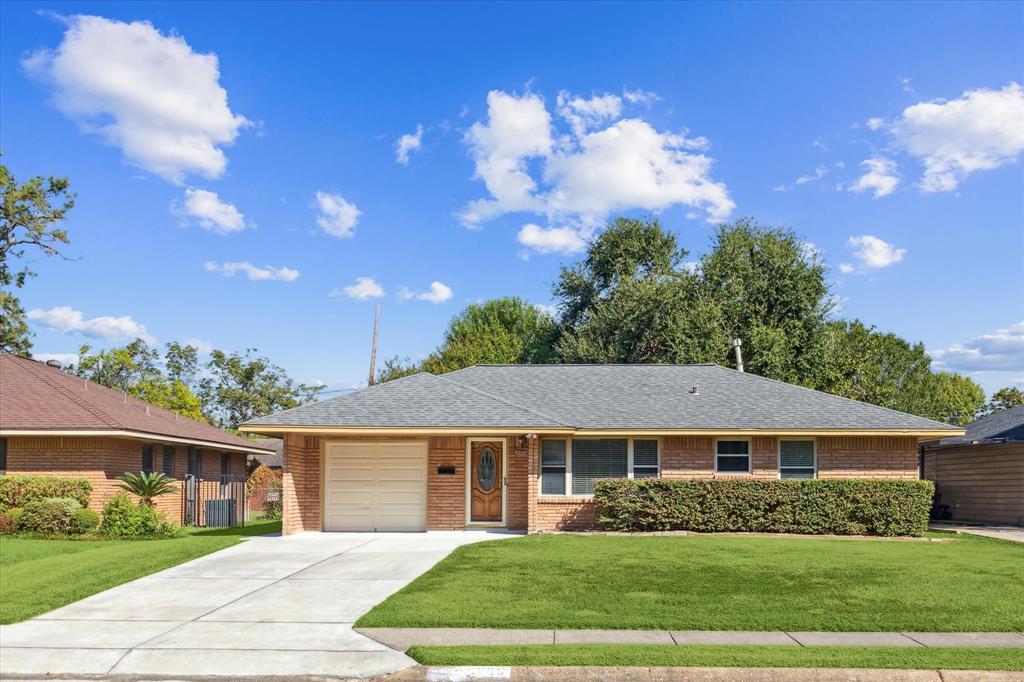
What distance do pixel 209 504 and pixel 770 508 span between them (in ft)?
51.2

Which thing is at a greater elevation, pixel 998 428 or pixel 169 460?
pixel 998 428

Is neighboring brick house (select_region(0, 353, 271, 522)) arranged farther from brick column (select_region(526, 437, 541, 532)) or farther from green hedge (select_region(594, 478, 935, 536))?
green hedge (select_region(594, 478, 935, 536))

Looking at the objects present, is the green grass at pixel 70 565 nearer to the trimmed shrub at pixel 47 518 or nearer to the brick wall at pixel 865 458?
the trimmed shrub at pixel 47 518

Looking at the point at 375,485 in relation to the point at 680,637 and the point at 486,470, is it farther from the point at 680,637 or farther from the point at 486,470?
the point at 680,637

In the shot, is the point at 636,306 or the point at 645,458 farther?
the point at 636,306

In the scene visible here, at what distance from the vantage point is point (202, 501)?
87.4 feet

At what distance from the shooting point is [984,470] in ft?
86.9

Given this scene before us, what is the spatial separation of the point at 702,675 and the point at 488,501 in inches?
516

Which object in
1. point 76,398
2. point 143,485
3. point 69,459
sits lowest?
point 143,485

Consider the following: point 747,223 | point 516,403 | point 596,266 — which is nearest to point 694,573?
point 516,403

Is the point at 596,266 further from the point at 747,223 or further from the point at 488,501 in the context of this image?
the point at 488,501

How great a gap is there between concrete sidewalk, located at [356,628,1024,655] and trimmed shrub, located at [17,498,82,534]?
13435mm

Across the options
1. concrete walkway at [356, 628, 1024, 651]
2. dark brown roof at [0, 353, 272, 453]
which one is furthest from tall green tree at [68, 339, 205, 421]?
concrete walkway at [356, 628, 1024, 651]

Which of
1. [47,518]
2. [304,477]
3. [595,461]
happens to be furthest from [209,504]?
[595,461]
